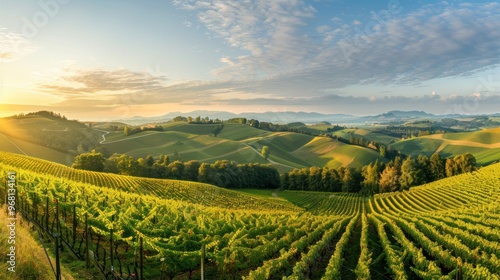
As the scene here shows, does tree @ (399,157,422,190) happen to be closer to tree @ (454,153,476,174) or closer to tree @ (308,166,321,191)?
tree @ (454,153,476,174)

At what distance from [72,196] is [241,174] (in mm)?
85688

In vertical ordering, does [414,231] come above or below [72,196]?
below

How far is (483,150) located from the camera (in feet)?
525

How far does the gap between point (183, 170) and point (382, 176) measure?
6412cm

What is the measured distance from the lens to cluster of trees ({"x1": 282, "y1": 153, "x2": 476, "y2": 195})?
99.7 meters

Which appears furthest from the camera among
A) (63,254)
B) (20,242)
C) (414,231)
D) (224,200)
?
(224,200)

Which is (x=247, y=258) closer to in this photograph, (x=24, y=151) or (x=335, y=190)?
(x=335, y=190)

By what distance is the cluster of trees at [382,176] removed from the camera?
327ft

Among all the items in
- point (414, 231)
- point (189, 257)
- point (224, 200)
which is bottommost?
point (224, 200)

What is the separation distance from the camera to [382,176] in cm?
10306

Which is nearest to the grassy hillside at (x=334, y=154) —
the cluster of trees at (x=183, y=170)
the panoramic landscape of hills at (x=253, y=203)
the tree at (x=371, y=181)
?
the panoramic landscape of hills at (x=253, y=203)

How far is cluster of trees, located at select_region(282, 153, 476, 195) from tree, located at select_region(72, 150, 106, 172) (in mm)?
59020

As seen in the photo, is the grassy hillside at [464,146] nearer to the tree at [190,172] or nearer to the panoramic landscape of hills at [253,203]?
the panoramic landscape of hills at [253,203]

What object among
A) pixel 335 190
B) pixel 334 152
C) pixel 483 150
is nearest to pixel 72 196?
pixel 335 190
